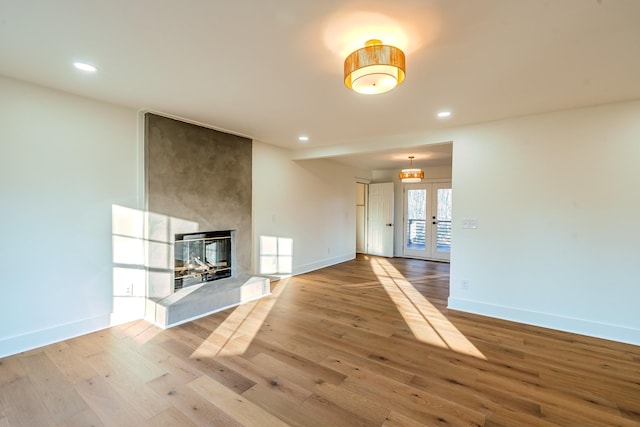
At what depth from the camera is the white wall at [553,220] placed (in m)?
3.14

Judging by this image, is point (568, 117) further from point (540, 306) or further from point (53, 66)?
point (53, 66)

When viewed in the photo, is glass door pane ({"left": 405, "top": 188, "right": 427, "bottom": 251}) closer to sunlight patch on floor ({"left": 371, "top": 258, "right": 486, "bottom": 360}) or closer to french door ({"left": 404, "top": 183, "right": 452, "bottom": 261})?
french door ({"left": 404, "top": 183, "right": 452, "bottom": 261})

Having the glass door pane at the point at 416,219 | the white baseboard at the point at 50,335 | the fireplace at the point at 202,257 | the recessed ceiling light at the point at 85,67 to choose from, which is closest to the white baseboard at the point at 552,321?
the fireplace at the point at 202,257

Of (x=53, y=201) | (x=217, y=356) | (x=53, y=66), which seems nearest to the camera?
(x=53, y=66)

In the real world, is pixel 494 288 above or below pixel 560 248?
below

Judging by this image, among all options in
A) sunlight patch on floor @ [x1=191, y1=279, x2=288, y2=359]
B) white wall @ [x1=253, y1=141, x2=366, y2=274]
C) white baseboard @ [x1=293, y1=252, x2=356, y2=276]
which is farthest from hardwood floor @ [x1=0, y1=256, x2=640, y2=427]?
white baseboard @ [x1=293, y1=252, x2=356, y2=276]

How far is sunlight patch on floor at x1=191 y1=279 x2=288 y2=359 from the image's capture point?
2828mm

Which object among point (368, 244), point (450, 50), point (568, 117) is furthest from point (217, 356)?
point (368, 244)

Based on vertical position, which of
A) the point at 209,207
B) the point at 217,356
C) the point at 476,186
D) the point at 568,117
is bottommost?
the point at 217,356

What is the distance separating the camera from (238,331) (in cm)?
327

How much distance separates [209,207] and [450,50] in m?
3.53

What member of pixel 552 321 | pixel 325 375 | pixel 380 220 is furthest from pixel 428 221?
pixel 325 375

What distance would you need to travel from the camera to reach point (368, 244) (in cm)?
866

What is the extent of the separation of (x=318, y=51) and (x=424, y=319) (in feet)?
10.6
